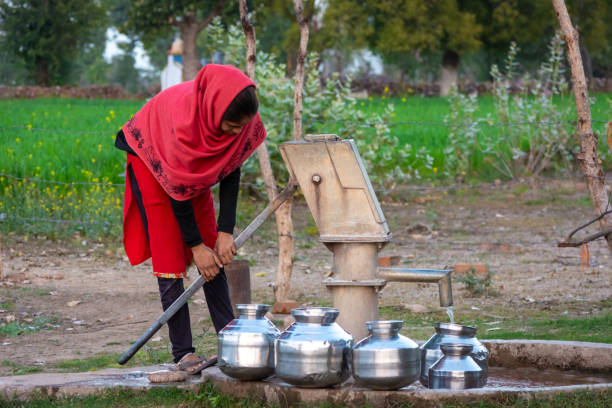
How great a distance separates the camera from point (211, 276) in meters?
3.28

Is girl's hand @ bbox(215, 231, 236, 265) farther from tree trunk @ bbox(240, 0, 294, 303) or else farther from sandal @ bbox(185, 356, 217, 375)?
tree trunk @ bbox(240, 0, 294, 303)

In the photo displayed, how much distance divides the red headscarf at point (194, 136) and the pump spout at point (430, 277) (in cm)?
77

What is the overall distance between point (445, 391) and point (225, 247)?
1067 mm

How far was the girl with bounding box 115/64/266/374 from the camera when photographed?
3080mm

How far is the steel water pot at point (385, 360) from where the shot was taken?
9.20 ft

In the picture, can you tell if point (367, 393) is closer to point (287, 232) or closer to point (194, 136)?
point (194, 136)

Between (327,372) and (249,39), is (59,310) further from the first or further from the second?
(327,372)

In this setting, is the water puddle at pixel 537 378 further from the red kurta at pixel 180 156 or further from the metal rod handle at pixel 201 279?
the red kurta at pixel 180 156

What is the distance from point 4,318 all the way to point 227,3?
82.7 feet

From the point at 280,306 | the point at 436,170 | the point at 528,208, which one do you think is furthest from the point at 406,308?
the point at 436,170

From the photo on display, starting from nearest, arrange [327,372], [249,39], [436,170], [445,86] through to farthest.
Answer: [327,372]
[249,39]
[436,170]
[445,86]

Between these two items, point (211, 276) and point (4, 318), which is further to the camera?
point (4, 318)

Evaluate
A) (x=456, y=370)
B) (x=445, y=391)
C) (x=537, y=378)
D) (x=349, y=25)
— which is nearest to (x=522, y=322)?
(x=537, y=378)

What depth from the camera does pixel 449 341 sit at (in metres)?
3.14
